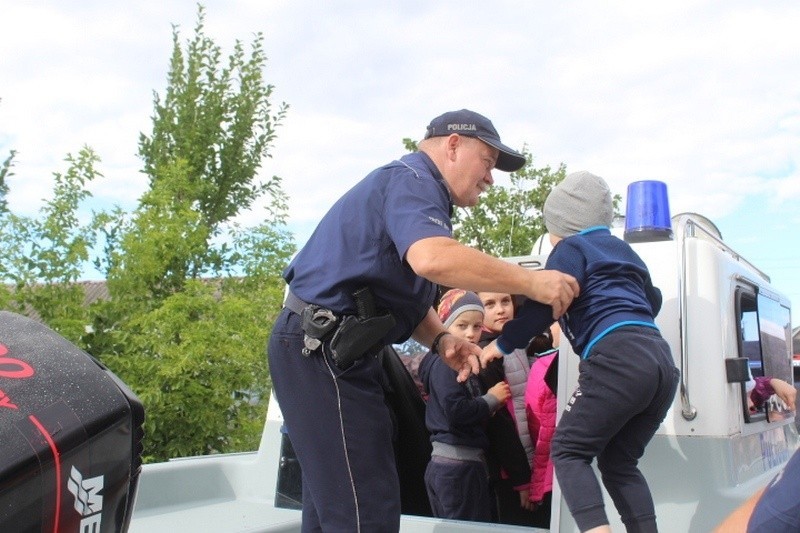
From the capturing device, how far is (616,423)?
2715 millimetres


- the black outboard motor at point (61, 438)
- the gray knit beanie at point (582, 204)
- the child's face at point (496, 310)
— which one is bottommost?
the black outboard motor at point (61, 438)

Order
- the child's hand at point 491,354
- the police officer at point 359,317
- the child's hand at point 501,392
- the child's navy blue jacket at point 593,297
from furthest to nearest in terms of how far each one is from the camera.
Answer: the child's hand at point 501,392 → the child's hand at point 491,354 → the child's navy blue jacket at point 593,297 → the police officer at point 359,317

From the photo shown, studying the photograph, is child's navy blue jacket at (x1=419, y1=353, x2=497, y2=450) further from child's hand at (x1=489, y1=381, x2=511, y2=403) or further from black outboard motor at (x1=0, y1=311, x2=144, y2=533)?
black outboard motor at (x1=0, y1=311, x2=144, y2=533)

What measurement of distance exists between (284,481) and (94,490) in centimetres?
182

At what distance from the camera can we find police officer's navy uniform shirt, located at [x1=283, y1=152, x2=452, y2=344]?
7.78 feet

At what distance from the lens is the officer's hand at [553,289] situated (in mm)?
2512

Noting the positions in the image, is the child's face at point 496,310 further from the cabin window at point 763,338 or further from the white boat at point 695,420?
the cabin window at point 763,338

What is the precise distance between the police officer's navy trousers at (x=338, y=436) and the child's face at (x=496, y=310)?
170 cm

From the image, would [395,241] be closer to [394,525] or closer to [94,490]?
[394,525]

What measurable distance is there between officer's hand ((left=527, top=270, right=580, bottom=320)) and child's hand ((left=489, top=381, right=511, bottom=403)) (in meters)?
1.09

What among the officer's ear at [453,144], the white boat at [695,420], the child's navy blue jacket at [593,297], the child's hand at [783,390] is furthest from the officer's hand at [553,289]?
the child's hand at [783,390]

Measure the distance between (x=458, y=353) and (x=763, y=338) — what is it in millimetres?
1740

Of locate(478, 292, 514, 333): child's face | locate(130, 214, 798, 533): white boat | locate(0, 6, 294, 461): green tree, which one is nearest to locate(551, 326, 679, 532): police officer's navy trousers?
locate(130, 214, 798, 533): white boat

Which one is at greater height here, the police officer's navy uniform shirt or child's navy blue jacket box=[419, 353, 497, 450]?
the police officer's navy uniform shirt
